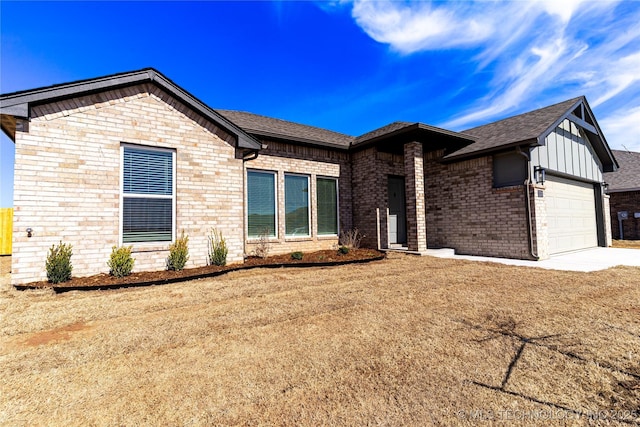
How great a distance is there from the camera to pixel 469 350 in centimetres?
283

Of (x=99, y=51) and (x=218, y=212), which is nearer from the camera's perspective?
(x=218, y=212)

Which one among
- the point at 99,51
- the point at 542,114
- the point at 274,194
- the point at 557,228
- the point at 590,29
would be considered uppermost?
the point at 99,51

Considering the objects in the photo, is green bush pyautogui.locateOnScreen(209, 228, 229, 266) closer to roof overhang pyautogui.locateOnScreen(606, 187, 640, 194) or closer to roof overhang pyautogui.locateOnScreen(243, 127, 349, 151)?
roof overhang pyautogui.locateOnScreen(243, 127, 349, 151)

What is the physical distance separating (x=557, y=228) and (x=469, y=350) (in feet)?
33.0

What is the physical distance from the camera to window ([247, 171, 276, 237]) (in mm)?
8820

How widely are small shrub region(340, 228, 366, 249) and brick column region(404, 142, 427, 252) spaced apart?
6.00 ft

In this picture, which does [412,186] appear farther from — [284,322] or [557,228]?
[284,322]

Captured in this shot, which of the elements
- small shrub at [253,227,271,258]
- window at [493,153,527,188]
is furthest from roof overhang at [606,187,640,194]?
small shrub at [253,227,271,258]

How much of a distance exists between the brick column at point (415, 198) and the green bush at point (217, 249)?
6.08 m

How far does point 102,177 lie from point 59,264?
1.88m

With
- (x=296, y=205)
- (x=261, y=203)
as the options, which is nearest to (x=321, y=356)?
(x=261, y=203)

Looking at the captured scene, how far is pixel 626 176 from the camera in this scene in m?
17.2

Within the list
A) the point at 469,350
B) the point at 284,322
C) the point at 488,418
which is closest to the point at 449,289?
the point at 469,350

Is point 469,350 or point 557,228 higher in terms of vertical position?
point 557,228
